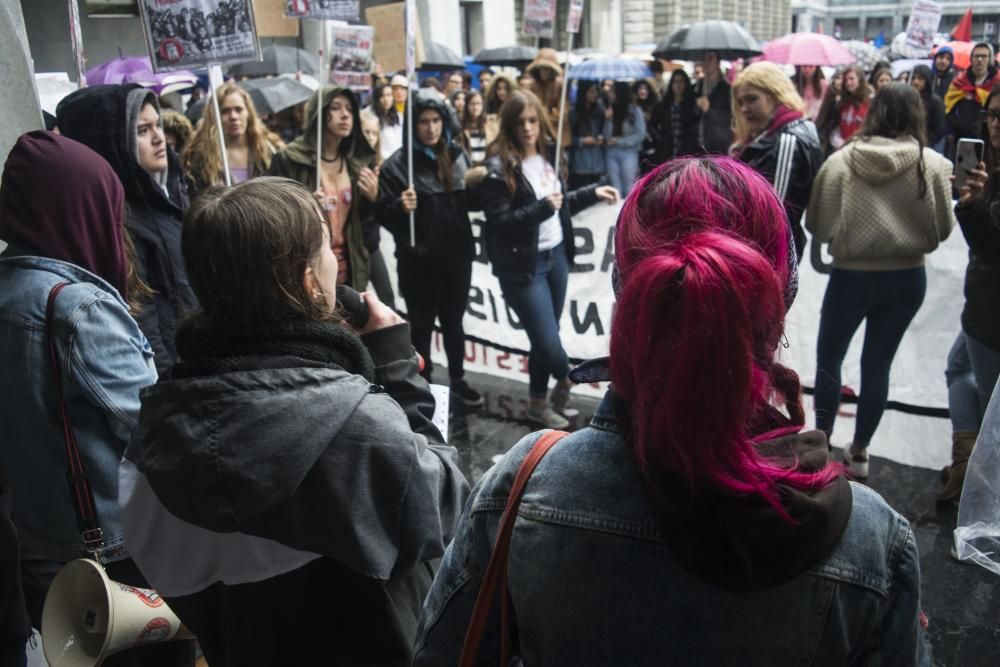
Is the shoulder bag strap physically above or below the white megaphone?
above

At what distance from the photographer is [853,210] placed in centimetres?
371

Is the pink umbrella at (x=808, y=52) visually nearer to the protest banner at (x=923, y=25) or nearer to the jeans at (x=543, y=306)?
the protest banner at (x=923, y=25)

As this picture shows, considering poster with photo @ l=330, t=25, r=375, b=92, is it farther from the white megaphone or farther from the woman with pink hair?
the woman with pink hair

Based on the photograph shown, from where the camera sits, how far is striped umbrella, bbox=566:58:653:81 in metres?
12.2

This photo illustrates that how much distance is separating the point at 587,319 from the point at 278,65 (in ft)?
29.5

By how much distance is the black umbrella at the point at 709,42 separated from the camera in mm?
11711

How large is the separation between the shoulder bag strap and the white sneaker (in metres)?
3.03

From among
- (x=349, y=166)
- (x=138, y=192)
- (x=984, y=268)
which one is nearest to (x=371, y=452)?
(x=138, y=192)

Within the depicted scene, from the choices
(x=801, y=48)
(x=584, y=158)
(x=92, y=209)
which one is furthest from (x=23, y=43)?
(x=801, y=48)

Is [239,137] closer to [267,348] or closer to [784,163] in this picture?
[784,163]

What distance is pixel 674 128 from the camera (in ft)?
35.5

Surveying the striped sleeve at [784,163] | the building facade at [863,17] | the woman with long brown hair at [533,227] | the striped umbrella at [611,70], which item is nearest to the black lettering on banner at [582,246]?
the woman with long brown hair at [533,227]

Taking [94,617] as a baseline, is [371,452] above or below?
above

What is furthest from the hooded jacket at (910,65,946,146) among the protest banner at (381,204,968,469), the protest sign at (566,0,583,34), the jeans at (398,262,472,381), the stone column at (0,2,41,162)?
the stone column at (0,2,41,162)
